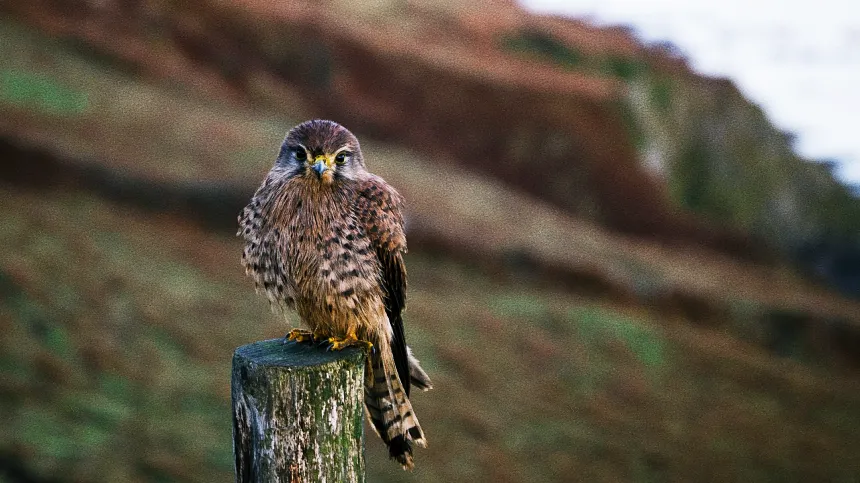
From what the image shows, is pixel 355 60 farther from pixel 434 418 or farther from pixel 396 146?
pixel 434 418

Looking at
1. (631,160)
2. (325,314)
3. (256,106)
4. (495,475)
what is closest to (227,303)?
(495,475)

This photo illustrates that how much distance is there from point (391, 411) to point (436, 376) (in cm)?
316

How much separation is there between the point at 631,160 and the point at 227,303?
14.2ft

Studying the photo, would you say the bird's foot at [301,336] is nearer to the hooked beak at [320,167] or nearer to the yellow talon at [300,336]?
the yellow talon at [300,336]

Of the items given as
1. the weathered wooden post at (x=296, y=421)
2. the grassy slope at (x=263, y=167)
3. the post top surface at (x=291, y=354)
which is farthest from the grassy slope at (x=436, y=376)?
the weathered wooden post at (x=296, y=421)

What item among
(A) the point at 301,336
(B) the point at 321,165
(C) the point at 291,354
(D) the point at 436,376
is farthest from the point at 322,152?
(D) the point at 436,376

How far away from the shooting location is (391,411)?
2414mm

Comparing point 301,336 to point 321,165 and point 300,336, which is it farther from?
point 321,165

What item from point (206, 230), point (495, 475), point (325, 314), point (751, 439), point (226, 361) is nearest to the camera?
point (325, 314)

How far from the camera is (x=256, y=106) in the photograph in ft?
23.6

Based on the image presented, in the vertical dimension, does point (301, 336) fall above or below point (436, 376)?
below

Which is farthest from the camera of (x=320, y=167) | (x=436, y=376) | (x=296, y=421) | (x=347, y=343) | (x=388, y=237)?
(x=436, y=376)

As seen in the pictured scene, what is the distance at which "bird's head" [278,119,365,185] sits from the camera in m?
2.56

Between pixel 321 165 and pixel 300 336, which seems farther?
pixel 321 165
